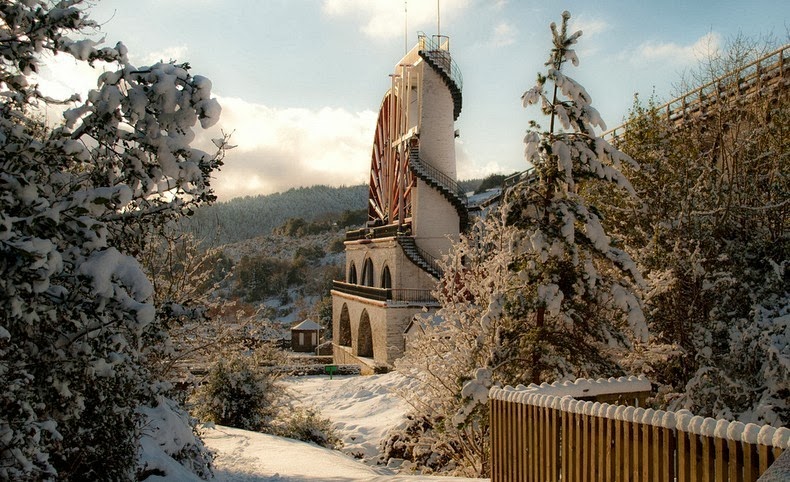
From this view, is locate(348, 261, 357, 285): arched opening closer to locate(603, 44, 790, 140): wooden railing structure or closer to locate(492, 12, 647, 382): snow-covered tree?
locate(603, 44, 790, 140): wooden railing structure

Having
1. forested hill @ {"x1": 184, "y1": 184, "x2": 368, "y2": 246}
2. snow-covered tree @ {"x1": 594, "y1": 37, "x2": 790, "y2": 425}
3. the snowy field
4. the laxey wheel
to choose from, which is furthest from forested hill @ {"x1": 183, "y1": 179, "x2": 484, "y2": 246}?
snow-covered tree @ {"x1": 594, "y1": 37, "x2": 790, "y2": 425}

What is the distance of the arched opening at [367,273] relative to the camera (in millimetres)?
35906

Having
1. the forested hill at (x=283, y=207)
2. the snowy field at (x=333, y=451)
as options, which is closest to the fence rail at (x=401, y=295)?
the snowy field at (x=333, y=451)

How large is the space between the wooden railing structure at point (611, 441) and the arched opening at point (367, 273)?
2959 cm

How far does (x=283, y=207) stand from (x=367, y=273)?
138845mm

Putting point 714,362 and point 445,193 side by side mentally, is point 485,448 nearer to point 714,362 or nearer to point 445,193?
point 714,362

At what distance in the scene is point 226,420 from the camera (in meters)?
14.3

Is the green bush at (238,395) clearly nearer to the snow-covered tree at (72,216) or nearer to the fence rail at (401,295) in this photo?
the snow-covered tree at (72,216)

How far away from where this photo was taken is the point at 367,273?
36031mm

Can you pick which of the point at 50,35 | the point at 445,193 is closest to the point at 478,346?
the point at 50,35

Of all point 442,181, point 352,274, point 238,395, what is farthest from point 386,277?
point 238,395

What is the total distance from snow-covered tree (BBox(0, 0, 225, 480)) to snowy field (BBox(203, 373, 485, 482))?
169 inches

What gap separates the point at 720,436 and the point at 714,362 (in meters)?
8.07

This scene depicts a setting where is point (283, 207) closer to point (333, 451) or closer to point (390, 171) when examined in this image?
point (390, 171)
